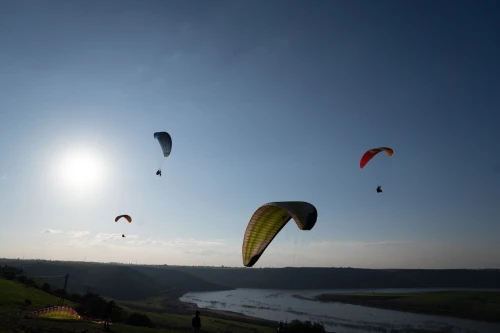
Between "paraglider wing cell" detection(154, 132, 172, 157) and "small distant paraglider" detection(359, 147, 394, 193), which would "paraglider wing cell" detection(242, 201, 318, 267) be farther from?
"paraglider wing cell" detection(154, 132, 172, 157)

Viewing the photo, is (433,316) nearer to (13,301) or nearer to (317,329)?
(317,329)

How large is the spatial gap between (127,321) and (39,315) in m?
12.8

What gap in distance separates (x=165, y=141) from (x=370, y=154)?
1681 centimetres

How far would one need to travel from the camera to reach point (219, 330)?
4744 cm

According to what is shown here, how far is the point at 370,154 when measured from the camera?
81.8 ft

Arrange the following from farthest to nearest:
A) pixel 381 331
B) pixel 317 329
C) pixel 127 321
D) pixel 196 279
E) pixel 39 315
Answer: pixel 196 279 < pixel 381 331 < pixel 317 329 < pixel 127 321 < pixel 39 315

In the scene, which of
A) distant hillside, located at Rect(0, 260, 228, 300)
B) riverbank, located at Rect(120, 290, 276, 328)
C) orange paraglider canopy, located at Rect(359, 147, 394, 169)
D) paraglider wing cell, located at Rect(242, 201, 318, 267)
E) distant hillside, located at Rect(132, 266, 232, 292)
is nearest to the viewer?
paraglider wing cell, located at Rect(242, 201, 318, 267)

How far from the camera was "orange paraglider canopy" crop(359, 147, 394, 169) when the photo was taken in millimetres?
24547

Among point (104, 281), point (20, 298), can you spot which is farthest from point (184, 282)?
point (20, 298)

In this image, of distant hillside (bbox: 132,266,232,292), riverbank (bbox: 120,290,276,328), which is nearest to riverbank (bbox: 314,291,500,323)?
riverbank (bbox: 120,290,276,328)

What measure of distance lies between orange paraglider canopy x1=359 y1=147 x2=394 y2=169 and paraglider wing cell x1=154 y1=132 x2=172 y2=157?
52.4 feet

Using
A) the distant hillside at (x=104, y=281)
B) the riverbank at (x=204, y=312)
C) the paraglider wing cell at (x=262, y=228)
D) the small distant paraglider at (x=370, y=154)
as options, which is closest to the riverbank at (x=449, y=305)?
the riverbank at (x=204, y=312)

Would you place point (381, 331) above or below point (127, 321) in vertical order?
below

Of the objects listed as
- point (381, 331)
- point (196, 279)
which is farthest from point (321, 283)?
point (381, 331)
